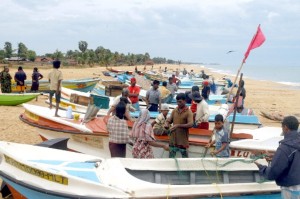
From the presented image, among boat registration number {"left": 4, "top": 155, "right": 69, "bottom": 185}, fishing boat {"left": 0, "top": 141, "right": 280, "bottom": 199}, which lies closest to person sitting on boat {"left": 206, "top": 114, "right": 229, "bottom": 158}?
fishing boat {"left": 0, "top": 141, "right": 280, "bottom": 199}

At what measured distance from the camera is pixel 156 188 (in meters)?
4.79

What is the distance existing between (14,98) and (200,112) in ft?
33.7

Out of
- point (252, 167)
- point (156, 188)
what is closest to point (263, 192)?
point (252, 167)

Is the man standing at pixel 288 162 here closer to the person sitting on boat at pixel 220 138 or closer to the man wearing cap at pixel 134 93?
the person sitting on boat at pixel 220 138

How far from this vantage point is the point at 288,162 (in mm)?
4289

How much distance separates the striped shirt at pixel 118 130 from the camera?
21.0ft

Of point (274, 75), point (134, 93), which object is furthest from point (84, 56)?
point (134, 93)

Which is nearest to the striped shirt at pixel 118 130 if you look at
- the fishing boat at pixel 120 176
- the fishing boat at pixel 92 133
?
the fishing boat at pixel 120 176

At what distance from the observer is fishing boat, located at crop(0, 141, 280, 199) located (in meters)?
4.80

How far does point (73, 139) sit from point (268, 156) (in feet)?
15.0

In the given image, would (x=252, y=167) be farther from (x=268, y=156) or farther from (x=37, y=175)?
(x=37, y=175)

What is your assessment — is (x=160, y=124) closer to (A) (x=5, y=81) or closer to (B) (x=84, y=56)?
(A) (x=5, y=81)

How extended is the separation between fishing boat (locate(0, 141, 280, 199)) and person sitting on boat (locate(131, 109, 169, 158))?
1.98 feet

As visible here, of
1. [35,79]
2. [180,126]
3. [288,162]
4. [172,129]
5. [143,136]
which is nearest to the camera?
[288,162]
